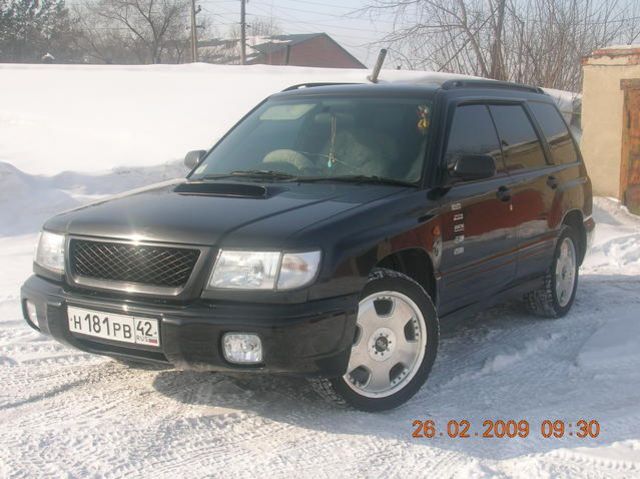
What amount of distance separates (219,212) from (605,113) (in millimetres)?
9137

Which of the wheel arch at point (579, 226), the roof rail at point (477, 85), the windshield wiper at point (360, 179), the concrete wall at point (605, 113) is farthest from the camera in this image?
the concrete wall at point (605, 113)

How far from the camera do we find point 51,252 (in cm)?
386

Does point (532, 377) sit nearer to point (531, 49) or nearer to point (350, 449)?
point (350, 449)

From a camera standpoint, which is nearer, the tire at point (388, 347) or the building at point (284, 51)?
the tire at point (388, 347)

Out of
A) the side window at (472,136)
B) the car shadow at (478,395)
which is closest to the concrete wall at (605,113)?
the car shadow at (478,395)

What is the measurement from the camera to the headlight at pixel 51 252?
12.4 feet

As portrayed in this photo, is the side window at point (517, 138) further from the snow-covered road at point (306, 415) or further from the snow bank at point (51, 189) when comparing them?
the snow bank at point (51, 189)

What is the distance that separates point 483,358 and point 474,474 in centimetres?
169

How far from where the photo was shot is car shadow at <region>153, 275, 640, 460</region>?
359cm

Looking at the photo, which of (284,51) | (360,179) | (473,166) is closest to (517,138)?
(473,166)

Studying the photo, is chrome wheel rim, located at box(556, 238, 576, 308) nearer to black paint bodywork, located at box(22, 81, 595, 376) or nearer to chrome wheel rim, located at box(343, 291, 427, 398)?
black paint bodywork, located at box(22, 81, 595, 376)

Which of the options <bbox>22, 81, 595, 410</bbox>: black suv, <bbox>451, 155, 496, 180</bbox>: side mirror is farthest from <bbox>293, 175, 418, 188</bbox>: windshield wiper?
<bbox>451, 155, 496, 180</bbox>: side mirror

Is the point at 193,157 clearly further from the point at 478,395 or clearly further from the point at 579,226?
the point at 579,226

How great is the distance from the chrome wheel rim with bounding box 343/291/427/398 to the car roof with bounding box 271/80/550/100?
1485mm
